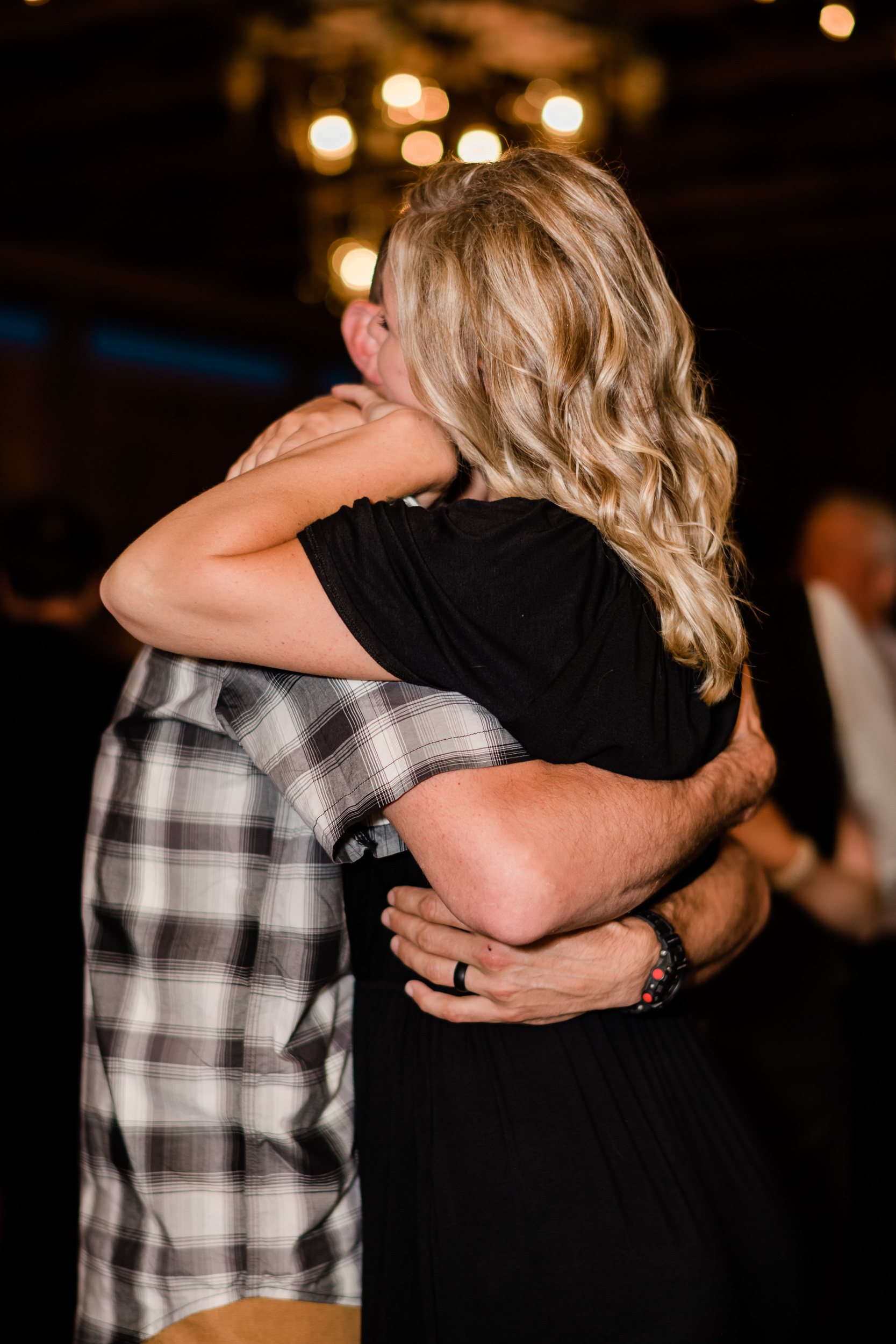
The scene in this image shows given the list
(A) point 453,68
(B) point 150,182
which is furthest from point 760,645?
(B) point 150,182

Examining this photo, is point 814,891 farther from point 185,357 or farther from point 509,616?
point 185,357

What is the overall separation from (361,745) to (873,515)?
3184 mm

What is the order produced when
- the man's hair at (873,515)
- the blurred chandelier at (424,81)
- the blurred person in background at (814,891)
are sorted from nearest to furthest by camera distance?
the blurred person in background at (814,891) < the man's hair at (873,515) < the blurred chandelier at (424,81)

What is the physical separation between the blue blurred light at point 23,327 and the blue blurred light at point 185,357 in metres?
0.34

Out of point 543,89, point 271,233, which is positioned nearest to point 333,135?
point 543,89

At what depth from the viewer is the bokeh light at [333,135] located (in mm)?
4121

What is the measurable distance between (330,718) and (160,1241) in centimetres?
59

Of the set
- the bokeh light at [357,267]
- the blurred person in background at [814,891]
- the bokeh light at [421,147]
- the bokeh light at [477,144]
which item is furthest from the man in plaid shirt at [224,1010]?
the bokeh light at [421,147]

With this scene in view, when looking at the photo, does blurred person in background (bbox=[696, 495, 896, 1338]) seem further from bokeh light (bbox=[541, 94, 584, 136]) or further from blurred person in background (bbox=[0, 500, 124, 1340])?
bokeh light (bbox=[541, 94, 584, 136])

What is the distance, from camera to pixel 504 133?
453cm

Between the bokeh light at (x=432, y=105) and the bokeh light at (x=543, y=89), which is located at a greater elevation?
the bokeh light at (x=543, y=89)

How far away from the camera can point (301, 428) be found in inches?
51.1

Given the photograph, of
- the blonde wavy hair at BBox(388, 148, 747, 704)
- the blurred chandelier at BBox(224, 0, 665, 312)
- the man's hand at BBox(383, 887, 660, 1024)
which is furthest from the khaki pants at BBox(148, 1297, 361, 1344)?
the blurred chandelier at BBox(224, 0, 665, 312)

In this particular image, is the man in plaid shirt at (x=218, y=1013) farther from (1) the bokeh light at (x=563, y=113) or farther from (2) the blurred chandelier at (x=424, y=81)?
(1) the bokeh light at (x=563, y=113)
